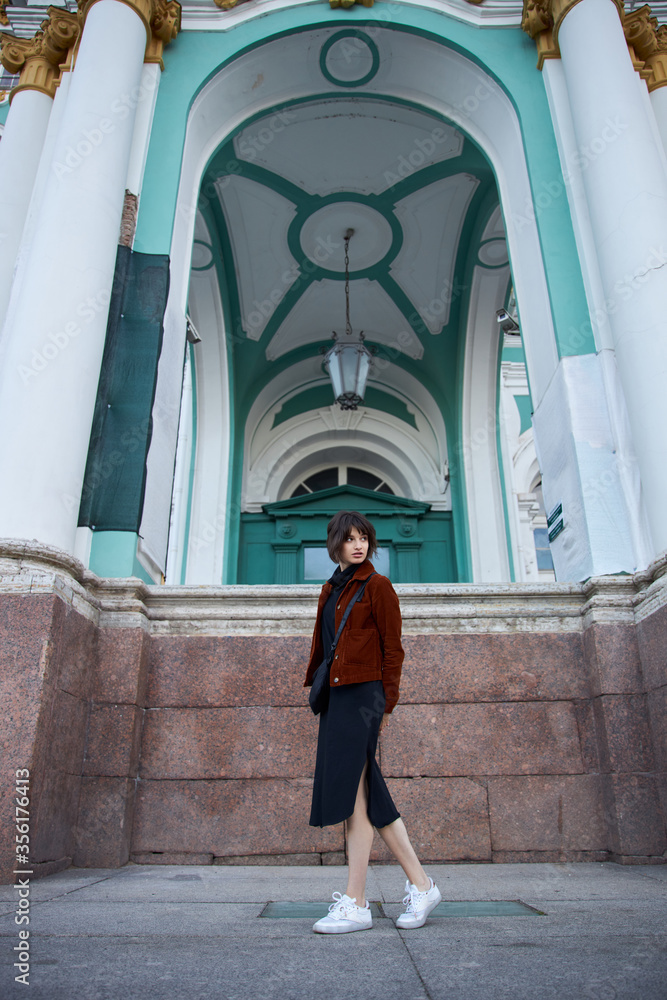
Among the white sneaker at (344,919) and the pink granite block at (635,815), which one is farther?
the pink granite block at (635,815)

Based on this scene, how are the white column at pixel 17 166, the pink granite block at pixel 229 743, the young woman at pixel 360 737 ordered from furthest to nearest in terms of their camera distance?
the white column at pixel 17 166
the pink granite block at pixel 229 743
the young woman at pixel 360 737

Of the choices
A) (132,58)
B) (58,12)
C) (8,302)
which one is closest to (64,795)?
(8,302)

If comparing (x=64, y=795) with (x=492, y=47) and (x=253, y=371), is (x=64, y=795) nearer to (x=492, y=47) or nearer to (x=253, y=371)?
(x=492, y=47)

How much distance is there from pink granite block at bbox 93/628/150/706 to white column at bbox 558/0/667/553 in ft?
10.1

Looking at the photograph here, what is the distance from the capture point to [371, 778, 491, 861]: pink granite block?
3521 mm

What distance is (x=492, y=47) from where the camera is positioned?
608 cm

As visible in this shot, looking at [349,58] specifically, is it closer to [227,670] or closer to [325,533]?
[325,533]

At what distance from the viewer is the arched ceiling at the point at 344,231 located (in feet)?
24.3

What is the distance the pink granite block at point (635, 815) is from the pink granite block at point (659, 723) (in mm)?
118

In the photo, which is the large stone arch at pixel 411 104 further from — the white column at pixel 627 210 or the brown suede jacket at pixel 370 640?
the brown suede jacket at pixel 370 640

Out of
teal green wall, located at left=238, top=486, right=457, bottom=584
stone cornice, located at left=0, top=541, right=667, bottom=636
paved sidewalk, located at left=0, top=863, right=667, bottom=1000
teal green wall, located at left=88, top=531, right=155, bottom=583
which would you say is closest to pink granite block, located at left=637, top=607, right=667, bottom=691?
stone cornice, located at left=0, top=541, right=667, bottom=636

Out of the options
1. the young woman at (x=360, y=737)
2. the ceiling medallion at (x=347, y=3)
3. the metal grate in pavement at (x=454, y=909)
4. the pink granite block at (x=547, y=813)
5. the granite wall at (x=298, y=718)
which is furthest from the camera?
the ceiling medallion at (x=347, y=3)

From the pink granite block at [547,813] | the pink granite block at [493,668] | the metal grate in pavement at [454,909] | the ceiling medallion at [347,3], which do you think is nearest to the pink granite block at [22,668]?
the metal grate in pavement at [454,909]

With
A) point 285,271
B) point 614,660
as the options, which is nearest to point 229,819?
point 614,660
